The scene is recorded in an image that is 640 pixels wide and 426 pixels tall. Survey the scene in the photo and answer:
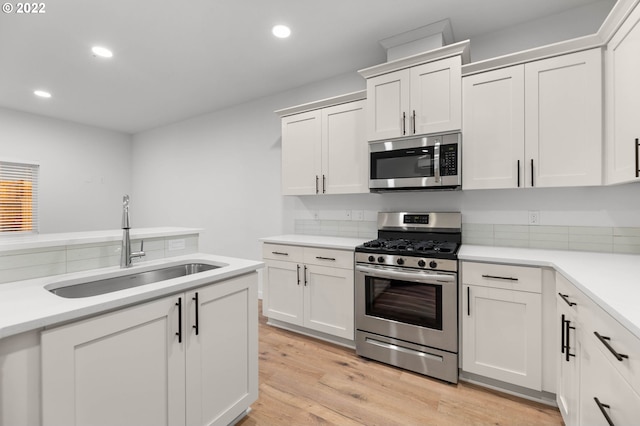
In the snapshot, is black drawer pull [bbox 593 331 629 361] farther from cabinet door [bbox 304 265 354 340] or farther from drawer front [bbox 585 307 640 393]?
cabinet door [bbox 304 265 354 340]

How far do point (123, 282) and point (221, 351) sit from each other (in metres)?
0.70

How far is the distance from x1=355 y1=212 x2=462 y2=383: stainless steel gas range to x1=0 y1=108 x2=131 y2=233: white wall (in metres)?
5.34

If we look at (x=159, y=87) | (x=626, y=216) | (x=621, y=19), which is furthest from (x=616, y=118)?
(x=159, y=87)

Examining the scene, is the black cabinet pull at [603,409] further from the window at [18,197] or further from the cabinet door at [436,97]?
the window at [18,197]

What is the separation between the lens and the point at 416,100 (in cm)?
248

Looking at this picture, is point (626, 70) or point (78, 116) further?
point (78, 116)

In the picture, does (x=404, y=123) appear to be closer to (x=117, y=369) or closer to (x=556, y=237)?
(x=556, y=237)

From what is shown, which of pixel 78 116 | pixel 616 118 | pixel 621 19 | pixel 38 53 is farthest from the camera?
pixel 78 116

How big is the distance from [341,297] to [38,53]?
3.82 meters

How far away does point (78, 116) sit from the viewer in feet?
16.1

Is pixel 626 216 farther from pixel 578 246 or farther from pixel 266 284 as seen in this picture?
pixel 266 284

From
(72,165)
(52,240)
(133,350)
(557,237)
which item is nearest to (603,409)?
(557,237)

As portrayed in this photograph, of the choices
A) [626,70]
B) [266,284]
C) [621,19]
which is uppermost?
[621,19]

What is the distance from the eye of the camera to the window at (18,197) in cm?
446
